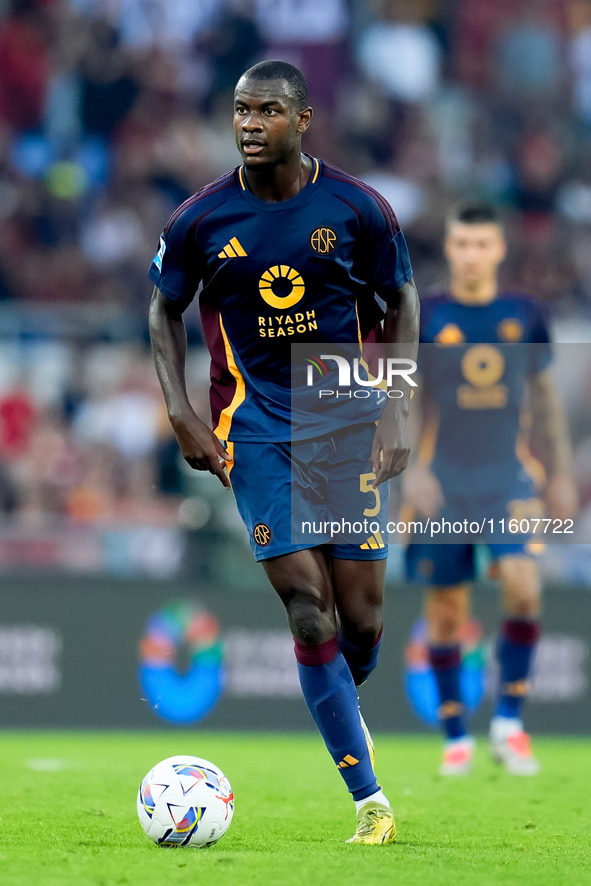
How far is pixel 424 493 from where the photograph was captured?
7223 mm

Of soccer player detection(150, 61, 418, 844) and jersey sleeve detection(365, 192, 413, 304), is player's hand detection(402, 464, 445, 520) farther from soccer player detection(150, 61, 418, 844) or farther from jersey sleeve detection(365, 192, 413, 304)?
jersey sleeve detection(365, 192, 413, 304)

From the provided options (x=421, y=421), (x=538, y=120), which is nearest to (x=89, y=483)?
(x=421, y=421)

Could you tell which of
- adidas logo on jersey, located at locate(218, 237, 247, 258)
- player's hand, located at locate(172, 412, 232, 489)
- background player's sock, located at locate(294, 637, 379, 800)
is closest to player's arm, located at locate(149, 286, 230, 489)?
player's hand, located at locate(172, 412, 232, 489)

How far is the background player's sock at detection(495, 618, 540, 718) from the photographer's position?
23.2 feet

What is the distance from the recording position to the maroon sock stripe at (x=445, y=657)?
23.7 ft

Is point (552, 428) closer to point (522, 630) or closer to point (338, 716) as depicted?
point (522, 630)

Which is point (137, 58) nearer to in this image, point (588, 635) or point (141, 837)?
point (588, 635)

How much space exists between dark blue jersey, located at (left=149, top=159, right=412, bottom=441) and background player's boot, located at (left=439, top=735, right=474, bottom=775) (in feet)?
9.67

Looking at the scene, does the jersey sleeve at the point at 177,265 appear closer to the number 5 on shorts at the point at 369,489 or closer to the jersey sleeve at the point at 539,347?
the number 5 on shorts at the point at 369,489

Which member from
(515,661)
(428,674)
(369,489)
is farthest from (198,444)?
(428,674)

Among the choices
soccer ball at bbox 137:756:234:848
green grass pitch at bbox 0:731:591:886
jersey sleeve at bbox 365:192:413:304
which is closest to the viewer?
green grass pitch at bbox 0:731:591:886

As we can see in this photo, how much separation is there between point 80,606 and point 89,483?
1.07m

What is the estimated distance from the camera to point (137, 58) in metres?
14.1

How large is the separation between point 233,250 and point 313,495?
873 mm
